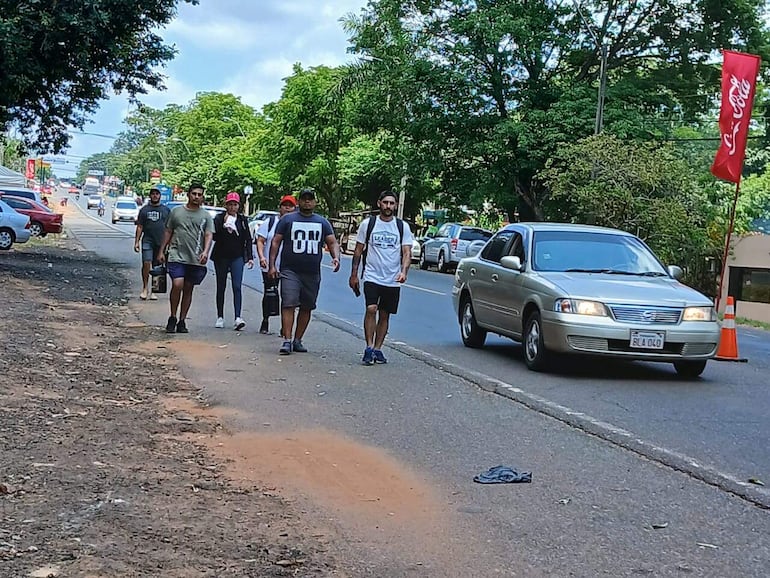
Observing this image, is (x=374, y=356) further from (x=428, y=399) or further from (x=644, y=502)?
(x=644, y=502)

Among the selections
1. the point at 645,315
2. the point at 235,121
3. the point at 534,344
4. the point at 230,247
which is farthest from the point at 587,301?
the point at 235,121

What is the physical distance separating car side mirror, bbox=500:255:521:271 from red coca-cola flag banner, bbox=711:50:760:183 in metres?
10.7

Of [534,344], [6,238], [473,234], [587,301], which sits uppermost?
[473,234]

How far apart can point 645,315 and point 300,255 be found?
3.63 metres

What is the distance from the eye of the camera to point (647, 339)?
10008 millimetres

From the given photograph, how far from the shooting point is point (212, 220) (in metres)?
13.0

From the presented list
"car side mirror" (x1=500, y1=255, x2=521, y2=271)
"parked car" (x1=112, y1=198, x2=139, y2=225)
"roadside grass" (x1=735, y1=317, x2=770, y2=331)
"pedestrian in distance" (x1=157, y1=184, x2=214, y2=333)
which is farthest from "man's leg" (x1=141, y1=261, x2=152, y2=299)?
"parked car" (x1=112, y1=198, x2=139, y2=225)

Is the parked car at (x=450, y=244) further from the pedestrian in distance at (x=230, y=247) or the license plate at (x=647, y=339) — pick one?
the license plate at (x=647, y=339)

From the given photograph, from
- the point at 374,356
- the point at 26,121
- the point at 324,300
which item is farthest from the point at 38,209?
the point at 374,356

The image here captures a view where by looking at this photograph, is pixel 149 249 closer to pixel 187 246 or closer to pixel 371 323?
pixel 187 246

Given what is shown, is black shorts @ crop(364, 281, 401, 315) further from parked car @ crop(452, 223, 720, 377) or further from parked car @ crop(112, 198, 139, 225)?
parked car @ crop(112, 198, 139, 225)

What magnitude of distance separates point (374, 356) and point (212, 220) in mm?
3380

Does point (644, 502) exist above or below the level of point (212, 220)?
below

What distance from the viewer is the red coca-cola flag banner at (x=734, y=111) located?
67.4 feet
